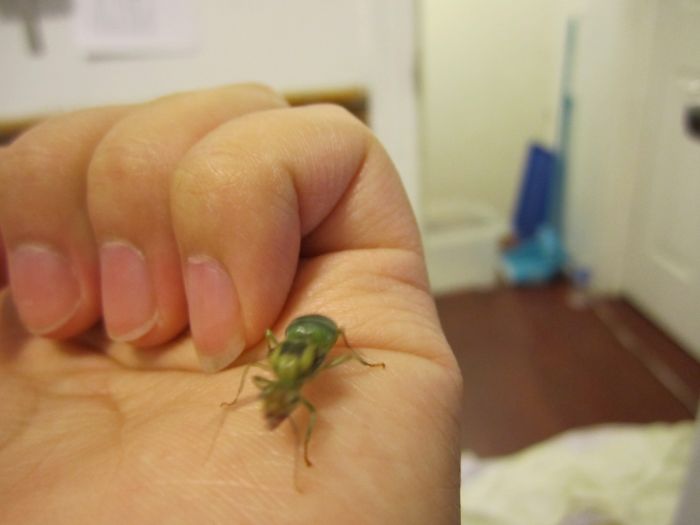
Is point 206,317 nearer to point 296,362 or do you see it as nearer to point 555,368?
point 296,362

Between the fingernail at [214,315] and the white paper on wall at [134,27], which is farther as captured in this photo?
the white paper on wall at [134,27]

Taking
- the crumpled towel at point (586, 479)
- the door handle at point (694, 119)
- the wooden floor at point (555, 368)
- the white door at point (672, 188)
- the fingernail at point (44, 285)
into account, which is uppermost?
the door handle at point (694, 119)

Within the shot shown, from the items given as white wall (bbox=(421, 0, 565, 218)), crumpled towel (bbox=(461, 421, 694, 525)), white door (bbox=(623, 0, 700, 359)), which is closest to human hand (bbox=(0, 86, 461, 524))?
crumpled towel (bbox=(461, 421, 694, 525))

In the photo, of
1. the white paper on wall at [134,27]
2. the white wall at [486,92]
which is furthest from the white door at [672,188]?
the white paper on wall at [134,27]

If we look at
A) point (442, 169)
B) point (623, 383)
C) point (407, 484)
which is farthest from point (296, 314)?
point (442, 169)

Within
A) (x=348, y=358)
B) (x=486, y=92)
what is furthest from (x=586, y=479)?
(x=486, y=92)

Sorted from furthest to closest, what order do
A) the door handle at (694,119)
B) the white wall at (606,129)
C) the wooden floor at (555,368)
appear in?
the white wall at (606,129) < the wooden floor at (555,368) < the door handle at (694,119)

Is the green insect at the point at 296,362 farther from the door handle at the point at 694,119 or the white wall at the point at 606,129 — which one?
the white wall at the point at 606,129
